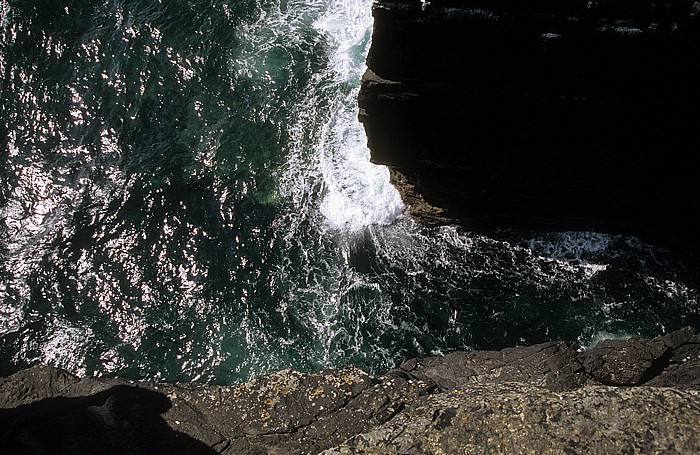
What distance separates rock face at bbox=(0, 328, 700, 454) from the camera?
684 cm

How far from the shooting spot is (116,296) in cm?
1412

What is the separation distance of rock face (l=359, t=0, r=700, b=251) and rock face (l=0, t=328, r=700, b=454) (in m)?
3.45

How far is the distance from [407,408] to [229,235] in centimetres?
804

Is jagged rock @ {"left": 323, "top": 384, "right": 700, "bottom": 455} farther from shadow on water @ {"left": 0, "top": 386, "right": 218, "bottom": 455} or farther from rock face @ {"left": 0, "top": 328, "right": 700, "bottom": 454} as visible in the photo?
shadow on water @ {"left": 0, "top": 386, "right": 218, "bottom": 455}

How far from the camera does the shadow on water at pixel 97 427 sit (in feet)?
28.6

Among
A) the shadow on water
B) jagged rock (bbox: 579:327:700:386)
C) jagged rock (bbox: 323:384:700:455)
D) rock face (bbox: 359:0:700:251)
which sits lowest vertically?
the shadow on water

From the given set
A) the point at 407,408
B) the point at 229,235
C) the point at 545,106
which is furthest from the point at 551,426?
the point at 229,235

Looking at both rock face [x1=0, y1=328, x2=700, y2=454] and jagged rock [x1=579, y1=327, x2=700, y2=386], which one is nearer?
rock face [x1=0, y1=328, x2=700, y2=454]

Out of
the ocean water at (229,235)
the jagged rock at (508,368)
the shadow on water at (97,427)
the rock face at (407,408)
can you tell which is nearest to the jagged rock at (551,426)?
the rock face at (407,408)

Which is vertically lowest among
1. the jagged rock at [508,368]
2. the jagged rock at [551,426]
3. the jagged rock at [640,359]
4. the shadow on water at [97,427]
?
the shadow on water at [97,427]

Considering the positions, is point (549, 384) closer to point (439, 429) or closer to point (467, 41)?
point (439, 429)

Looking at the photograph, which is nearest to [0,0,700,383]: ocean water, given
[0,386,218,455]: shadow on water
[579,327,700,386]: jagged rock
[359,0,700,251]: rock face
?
Result: [359,0,700,251]: rock face

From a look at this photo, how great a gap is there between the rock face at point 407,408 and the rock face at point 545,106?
3.45m

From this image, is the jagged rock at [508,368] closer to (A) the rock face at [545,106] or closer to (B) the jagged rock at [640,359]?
(B) the jagged rock at [640,359]
